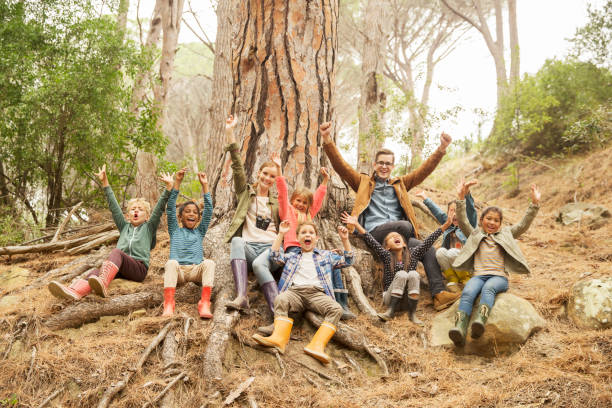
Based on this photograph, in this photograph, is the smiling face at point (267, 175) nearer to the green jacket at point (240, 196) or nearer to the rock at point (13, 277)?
the green jacket at point (240, 196)

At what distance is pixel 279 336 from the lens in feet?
11.6

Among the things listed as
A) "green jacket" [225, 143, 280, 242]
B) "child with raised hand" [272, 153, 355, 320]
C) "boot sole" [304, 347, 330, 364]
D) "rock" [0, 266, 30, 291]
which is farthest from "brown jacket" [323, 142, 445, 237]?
"rock" [0, 266, 30, 291]

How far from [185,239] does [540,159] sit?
8988 mm

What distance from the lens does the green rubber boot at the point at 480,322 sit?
149 inches

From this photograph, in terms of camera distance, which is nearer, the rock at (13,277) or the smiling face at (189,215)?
the smiling face at (189,215)

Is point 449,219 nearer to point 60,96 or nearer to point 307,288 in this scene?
point 307,288

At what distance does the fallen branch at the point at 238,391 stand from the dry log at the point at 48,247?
137 inches

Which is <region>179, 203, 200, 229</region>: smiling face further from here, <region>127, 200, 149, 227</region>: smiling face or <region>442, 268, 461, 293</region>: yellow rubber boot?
<region>442, 268, 461, 293</region>: yellow rubber boot

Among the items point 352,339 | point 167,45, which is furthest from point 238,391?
point 167,45

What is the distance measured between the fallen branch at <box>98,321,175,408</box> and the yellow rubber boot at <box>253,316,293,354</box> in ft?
2.33

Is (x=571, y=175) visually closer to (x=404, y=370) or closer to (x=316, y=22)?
(x=316, y=22)

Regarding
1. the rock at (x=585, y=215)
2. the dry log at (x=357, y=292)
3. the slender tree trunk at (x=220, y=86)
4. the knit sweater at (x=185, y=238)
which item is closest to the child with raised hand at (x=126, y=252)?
the knit sweater at (x=185, y=238)

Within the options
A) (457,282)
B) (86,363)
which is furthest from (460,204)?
(86,363)

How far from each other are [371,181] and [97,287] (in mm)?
3216
